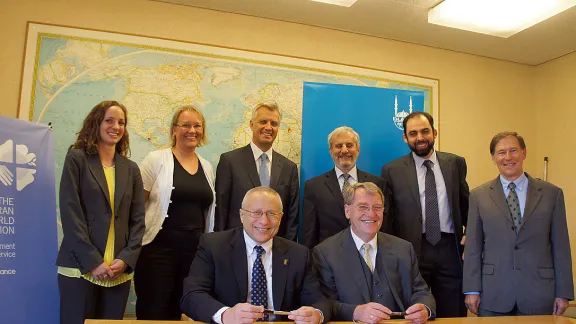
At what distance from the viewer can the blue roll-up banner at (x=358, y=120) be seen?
4.25 m

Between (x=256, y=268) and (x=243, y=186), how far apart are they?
1058mm

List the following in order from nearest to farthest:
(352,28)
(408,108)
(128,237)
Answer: (128,237) < (408,108) < (352,28)

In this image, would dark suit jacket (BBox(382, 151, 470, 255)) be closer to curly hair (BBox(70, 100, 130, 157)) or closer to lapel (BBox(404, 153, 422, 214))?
lapel (BBox(404, 153, 422, 214))

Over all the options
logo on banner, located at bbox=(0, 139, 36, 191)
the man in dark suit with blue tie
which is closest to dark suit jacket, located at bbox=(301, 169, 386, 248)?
the man in dark suit with blue tie

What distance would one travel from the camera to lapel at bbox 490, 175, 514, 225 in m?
3.03

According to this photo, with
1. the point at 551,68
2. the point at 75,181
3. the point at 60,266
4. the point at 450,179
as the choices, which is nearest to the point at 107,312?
the point at 60,266

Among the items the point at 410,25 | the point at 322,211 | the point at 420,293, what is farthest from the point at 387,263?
the point at 410,25

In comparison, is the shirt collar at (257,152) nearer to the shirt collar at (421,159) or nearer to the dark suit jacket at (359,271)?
the dark suit jacket at (359,271)

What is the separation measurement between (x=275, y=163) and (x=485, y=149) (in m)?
3.26

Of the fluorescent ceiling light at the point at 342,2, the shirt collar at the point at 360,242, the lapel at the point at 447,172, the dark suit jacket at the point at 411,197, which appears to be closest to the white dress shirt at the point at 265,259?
the shirt collar at the point at 360,242

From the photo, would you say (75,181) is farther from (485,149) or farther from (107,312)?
(485,149)

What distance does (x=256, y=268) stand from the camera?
238cm

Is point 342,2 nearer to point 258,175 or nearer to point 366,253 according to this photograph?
point 258,175

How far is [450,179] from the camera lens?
3605 millimetres
